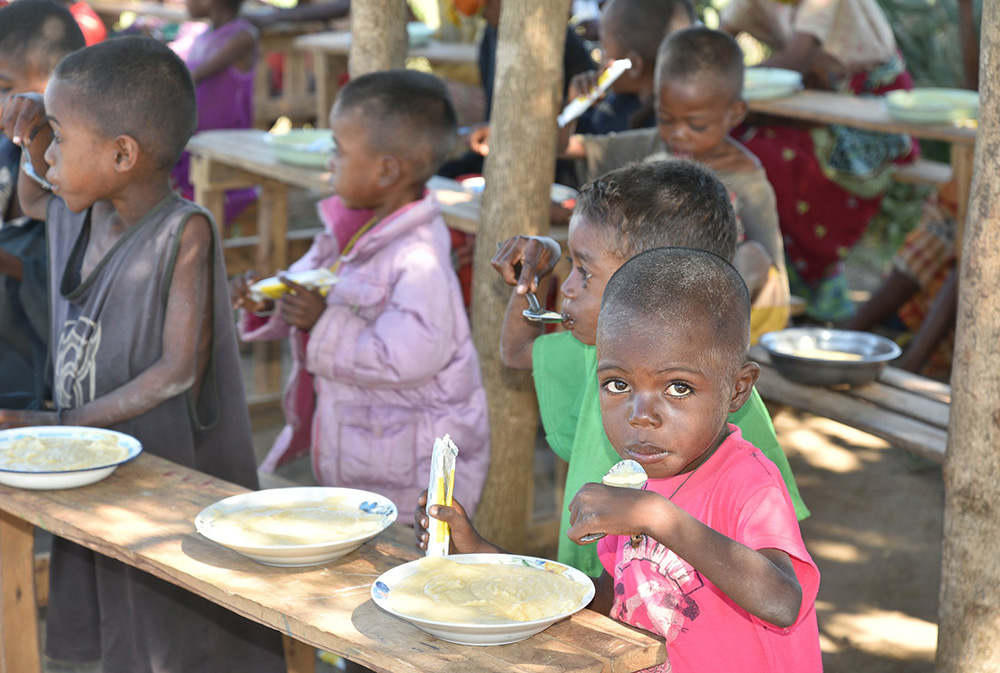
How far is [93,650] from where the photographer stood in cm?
273

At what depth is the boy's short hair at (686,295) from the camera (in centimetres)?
166

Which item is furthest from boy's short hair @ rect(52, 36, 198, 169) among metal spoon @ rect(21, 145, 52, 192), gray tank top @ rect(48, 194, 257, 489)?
metal spoon @ rect(21, 145, 52, 192)

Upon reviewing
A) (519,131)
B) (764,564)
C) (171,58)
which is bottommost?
(764,564)

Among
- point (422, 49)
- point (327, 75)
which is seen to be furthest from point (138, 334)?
point (422, 49)

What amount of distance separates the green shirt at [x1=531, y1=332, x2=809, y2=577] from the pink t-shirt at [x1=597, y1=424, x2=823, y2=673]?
0.32 m

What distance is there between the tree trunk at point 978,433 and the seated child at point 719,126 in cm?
127

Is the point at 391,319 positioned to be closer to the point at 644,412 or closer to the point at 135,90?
the point at 135,90

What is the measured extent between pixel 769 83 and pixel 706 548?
4.12 metres

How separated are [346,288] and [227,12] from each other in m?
3.70

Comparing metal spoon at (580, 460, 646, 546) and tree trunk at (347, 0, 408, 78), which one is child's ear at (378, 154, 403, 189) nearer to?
tree trunk at (347, 0, 408, 78)

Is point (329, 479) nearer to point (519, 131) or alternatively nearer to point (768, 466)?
point (519, 131)

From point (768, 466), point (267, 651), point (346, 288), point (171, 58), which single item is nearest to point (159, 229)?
point (171, 58)

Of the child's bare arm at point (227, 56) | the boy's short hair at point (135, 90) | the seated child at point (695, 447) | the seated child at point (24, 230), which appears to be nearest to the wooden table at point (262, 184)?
the child's bare arm at point (227, 56)

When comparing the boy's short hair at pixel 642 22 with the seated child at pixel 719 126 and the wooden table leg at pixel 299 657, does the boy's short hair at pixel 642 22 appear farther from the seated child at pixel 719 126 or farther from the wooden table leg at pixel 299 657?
the wooden table leg at pixel 299 657
